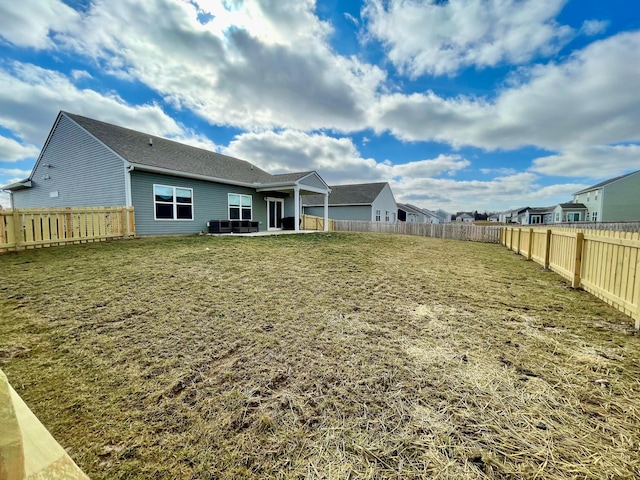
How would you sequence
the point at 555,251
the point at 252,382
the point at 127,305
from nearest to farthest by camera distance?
the point at 252,382
the point at 127,305
the point at 555,251

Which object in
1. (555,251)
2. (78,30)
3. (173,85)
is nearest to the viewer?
(555,251)

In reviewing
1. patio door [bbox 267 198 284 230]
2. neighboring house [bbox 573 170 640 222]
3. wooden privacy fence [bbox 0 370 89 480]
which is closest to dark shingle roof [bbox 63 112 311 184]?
patio door [bbox 267 198 284 230]

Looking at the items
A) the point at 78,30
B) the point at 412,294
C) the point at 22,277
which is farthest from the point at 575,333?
the point at 78,30

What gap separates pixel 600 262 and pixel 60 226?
14307 mm

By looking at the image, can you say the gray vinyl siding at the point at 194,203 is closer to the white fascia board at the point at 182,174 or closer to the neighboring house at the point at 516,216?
the white fascia board at the point at 182,174

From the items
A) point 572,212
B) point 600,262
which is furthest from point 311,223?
point 572,212

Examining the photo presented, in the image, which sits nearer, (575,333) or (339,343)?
(339,343)

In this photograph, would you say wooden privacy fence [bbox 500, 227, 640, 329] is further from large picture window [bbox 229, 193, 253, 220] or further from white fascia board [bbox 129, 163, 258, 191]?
large picture window [bbox 229, 193, 253, 220]

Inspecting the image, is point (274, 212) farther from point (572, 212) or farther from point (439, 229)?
point (572, 212)

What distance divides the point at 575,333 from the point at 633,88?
56.6 ft

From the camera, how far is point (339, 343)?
10.1 ft

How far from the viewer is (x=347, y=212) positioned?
29.5 m

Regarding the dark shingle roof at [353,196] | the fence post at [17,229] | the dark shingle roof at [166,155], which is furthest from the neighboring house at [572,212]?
the fence post at [17,229]

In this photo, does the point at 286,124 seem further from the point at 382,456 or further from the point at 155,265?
the point at 382,456
